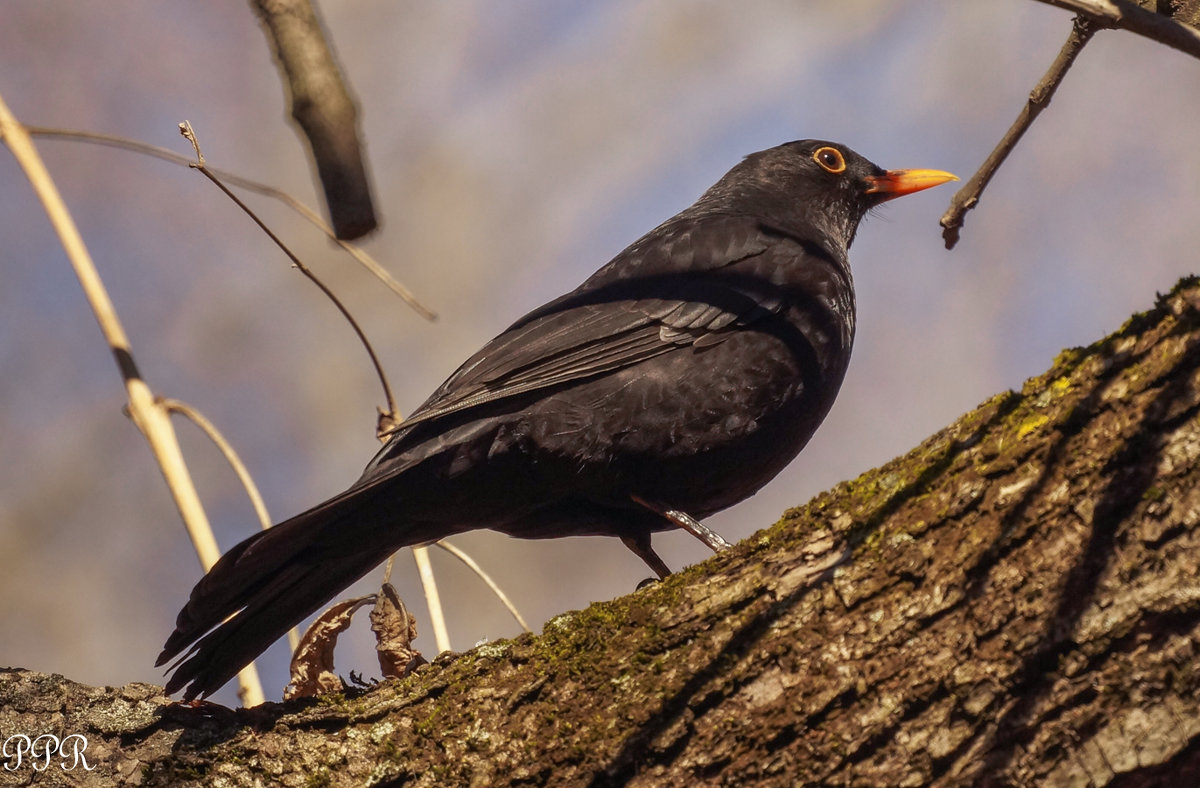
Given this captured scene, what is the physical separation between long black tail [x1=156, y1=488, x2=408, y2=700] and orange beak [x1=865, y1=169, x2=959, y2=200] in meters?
3.14

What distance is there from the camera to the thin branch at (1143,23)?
6.35 ft

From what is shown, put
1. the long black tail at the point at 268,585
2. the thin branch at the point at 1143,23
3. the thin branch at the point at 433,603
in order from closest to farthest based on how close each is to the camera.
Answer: the thin branch at the point at 1143,23 → the long black tail at the point at 268,585 → the thin branch at the point at 433,603

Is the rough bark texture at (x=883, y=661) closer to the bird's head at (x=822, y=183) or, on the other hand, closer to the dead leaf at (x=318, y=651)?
the dead leaf at (x=318, y=651)

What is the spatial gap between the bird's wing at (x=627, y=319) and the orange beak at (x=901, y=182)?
3.68ft

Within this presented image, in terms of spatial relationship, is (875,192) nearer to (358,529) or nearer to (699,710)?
(358,529)

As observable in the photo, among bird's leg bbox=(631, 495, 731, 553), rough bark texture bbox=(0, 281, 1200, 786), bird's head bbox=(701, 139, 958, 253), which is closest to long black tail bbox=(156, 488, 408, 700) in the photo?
rough bark texture bbox=(0, 281, 1200, 786)

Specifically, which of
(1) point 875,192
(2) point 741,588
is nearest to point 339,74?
(2) point 741,588

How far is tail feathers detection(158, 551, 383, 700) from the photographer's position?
10.2ft

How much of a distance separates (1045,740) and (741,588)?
0.70 meters

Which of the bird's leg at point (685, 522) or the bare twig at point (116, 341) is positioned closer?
the bare twig at point (116, 341)

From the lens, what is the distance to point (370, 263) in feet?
9.91

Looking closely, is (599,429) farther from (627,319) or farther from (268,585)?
(268,585)

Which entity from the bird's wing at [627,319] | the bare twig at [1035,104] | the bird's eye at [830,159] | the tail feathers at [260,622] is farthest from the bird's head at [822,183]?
the tail feathers at [260,622]

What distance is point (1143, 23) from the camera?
6.52 feet
